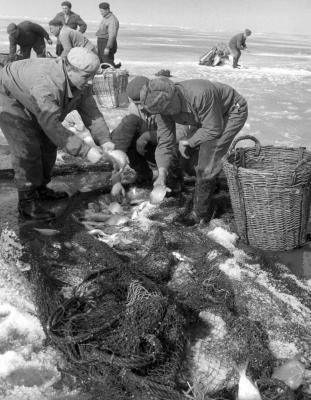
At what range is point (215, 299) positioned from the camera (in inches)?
129

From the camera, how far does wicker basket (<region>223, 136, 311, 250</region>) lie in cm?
387

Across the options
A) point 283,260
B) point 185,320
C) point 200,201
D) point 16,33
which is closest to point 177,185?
point 200,201

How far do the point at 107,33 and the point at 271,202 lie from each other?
840 cm

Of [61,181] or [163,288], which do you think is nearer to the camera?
[163,288]

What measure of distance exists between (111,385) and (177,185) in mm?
3229

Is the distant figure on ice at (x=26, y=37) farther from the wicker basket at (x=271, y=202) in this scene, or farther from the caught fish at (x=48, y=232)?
the wicker basket at (x=271, y=202)

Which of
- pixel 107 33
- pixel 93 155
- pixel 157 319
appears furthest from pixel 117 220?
pixel 107 33

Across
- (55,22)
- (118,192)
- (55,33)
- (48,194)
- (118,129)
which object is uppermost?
(55,22)

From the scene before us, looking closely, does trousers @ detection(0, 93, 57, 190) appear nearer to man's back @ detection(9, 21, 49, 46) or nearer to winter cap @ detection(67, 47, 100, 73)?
winter cap @ detection(67, 47, 100, 73)

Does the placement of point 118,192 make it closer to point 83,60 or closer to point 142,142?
point 142,142

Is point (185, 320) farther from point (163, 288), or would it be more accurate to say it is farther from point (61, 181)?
point (61, 181)

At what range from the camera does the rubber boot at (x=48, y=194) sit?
508 cm

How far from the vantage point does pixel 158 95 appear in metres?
3.96

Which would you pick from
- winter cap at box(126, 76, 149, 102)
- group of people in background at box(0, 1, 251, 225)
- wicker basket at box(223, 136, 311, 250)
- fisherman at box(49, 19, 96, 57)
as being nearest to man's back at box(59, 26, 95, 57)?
fisherman at box(49, 19, 96, 57)
